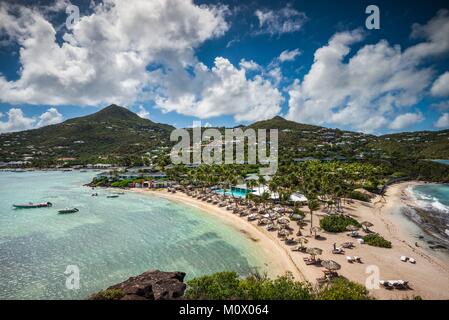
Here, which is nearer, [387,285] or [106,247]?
[387,285]

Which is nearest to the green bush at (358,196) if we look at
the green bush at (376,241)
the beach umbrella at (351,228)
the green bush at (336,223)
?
the green bush at (336,223)

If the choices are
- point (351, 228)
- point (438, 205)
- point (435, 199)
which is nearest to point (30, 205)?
point (351, 228)

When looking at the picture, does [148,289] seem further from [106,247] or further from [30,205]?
[30,205]

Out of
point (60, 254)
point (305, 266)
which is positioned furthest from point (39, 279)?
point (305, 266)

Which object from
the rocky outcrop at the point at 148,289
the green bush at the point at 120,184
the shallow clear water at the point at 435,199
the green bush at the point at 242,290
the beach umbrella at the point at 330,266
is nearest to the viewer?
the green bush at the point at 242,290

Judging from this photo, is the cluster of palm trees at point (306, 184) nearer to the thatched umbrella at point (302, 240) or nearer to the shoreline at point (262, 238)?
the thatched umbrella at point (302, 240)

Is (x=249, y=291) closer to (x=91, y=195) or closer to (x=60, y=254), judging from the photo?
(x=60, y=254)
